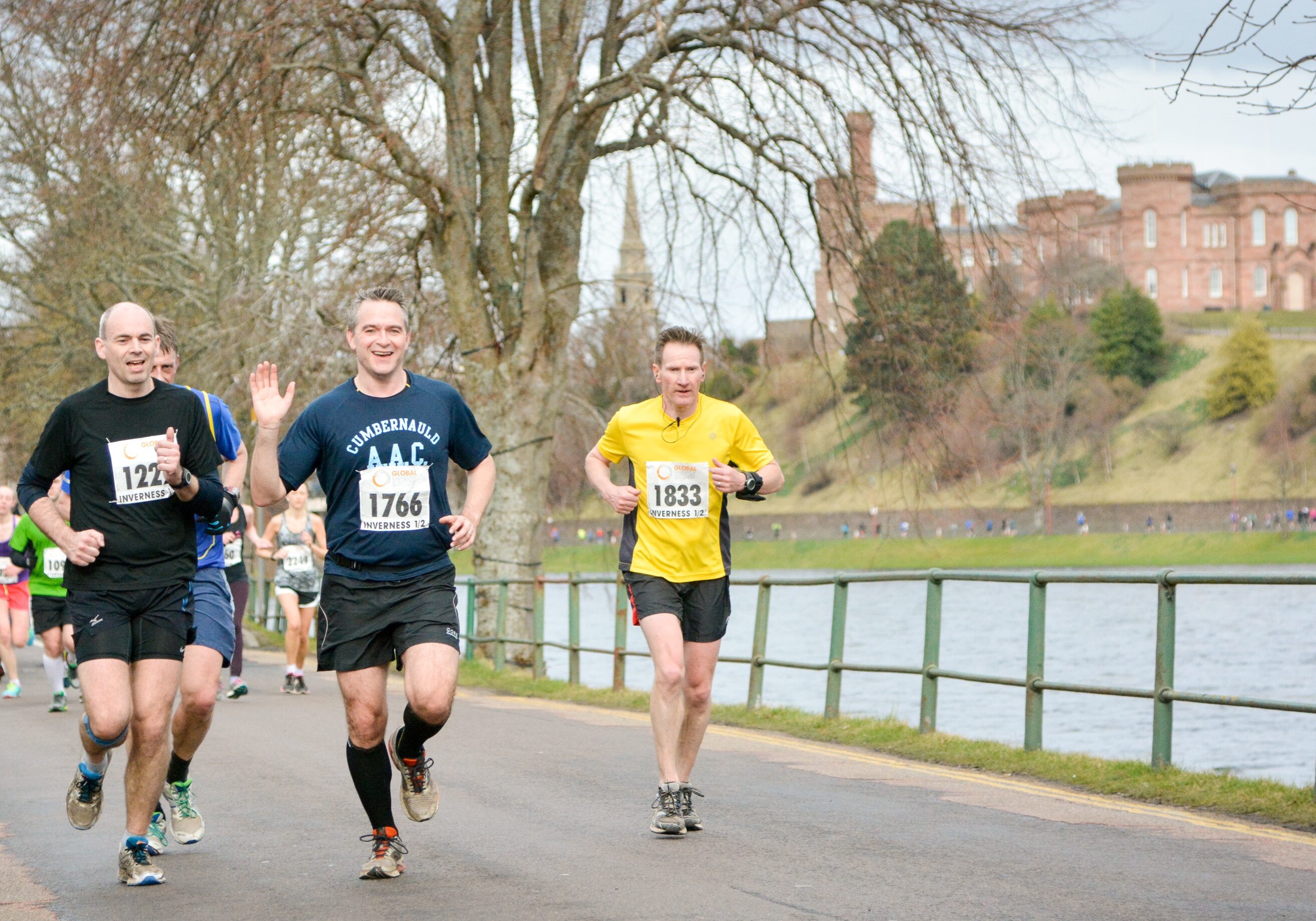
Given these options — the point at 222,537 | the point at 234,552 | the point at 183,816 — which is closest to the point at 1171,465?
the point at 234,552

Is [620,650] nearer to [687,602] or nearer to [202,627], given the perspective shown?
[687,602]

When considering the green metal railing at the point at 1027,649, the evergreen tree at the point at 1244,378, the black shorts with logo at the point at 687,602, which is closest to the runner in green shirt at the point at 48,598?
the green metal railing at the point at 1027,649

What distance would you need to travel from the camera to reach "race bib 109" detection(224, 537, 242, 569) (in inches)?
540

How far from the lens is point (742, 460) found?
7.52 m

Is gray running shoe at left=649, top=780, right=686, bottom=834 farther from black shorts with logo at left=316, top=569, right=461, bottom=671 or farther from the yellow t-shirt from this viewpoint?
black shorts with logo at left=316, top=569, right=461, bottom=671

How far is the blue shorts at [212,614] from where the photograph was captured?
6.39 m

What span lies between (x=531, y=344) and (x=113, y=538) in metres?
14.1

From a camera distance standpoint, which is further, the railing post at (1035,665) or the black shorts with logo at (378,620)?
the railing post at (1035,665)

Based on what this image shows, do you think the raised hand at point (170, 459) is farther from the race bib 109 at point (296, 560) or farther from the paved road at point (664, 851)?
the race bib 109 at point (296, 560)

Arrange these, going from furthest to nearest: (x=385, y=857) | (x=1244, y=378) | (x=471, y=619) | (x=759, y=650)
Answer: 1. (x=1244, y=378)
2. (x=471, y=619)
3. (x=759, y=650)
4. (x=385, y=857)

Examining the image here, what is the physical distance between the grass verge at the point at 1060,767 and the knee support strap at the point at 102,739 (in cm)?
490

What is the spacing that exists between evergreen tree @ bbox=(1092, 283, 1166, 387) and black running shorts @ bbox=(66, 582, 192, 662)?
94.1m

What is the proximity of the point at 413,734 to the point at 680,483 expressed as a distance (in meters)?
1.75

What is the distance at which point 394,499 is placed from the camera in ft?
19.7
